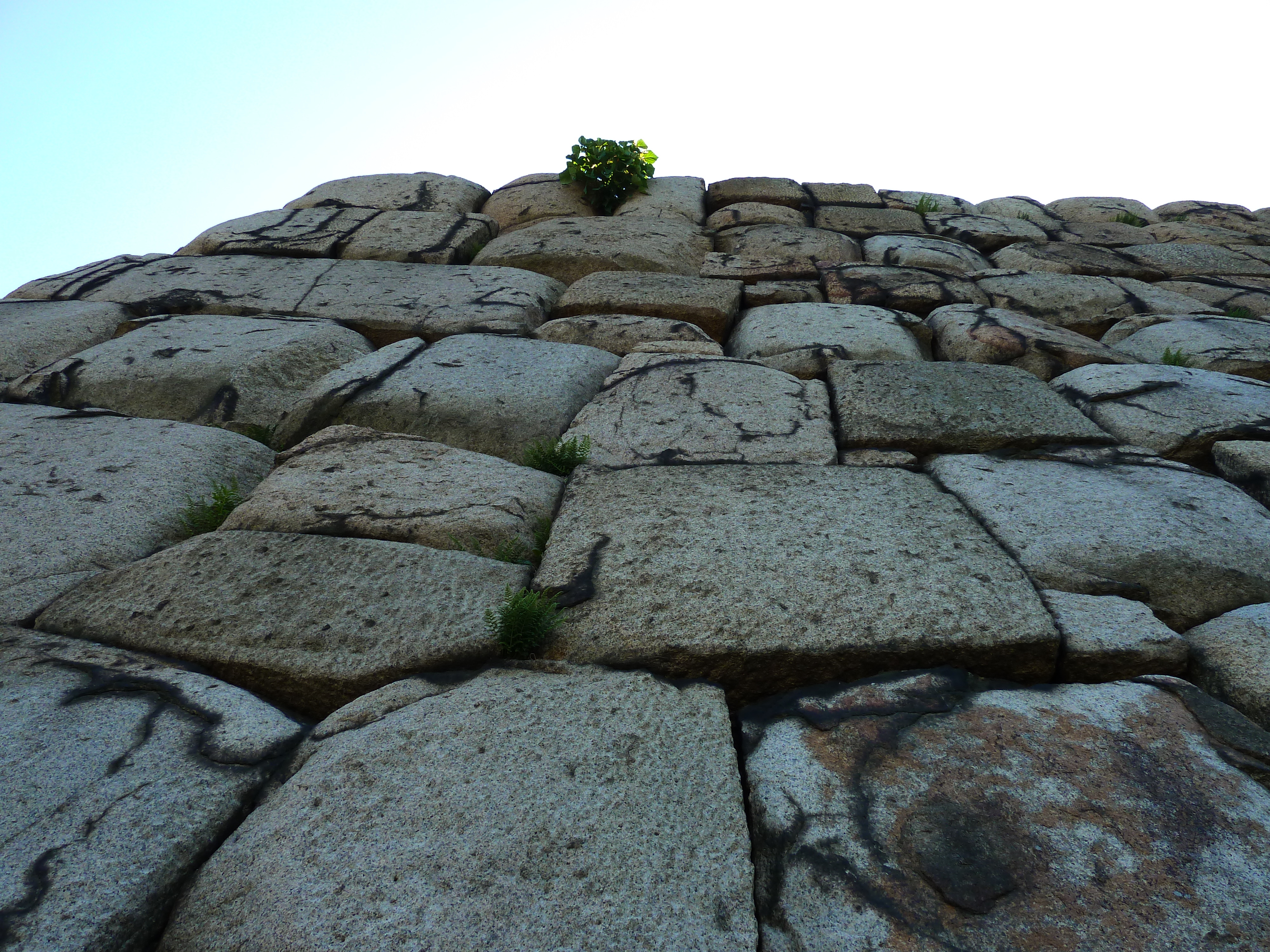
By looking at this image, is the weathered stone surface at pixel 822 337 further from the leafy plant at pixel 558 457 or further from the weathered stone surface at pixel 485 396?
the leafy plant at pixel 558 457

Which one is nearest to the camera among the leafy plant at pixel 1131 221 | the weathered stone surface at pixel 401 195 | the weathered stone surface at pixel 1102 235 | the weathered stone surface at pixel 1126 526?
the weathered stone surface at pixel 1126 526

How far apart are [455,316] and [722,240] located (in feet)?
5.76

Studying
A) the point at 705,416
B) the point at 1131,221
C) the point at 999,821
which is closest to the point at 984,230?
the point at 1131,221

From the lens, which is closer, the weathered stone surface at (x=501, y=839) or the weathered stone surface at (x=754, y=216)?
the weathered stone surface at (x=501, y=839)

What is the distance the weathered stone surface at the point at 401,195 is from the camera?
163 inches

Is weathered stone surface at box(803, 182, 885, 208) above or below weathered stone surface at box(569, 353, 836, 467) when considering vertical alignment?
above

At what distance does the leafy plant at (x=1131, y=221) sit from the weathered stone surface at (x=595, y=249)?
305 cm

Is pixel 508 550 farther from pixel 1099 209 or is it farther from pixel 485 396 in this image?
pixel 1099 209

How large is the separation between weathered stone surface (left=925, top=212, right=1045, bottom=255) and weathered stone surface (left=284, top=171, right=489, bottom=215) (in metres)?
2.74

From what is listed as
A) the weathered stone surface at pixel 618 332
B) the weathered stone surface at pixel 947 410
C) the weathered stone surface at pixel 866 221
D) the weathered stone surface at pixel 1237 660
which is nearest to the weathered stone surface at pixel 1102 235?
the weathered stone surface at pixel 866 221

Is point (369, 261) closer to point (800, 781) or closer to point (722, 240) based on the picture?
point (722, 240)

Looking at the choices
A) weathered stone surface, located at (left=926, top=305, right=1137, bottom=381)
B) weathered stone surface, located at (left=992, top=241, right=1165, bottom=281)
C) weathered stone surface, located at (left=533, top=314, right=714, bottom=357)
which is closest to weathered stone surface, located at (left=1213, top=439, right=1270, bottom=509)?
weathered stone surface, located at (left=926, top=305, right=1137, bottom=381)

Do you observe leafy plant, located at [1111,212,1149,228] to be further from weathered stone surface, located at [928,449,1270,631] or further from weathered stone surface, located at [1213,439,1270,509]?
weathered stone surface, located at [928,449,1270,631]

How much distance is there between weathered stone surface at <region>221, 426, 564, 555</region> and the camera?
5.09ft
